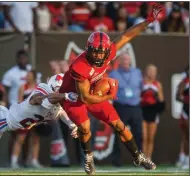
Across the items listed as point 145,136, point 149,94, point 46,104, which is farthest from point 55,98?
point 145,136

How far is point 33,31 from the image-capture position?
14.6 m

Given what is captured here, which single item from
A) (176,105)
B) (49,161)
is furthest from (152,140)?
(49,161)

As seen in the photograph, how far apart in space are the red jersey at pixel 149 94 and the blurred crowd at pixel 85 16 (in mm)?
1480

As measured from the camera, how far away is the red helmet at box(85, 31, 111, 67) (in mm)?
9945

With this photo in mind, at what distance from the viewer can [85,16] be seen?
15.4 metres

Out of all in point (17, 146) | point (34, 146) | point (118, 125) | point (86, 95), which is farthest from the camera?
point (34, 146)

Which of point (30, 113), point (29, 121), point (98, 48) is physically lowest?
point (29, 121)

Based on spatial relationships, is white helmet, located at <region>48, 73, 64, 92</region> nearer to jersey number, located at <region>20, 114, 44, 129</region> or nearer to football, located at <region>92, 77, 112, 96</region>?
jersey number, located at <region>20, 114, 44, 129</region>

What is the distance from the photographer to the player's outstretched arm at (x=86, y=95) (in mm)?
10070

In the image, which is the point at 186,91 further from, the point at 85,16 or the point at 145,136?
the point at 85,16

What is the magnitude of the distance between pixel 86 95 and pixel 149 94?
15.2ft

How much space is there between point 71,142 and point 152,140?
5.02 feet

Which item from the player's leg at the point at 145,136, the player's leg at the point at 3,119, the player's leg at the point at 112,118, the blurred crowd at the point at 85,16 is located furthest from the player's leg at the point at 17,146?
the player's leg at the point at 112,118

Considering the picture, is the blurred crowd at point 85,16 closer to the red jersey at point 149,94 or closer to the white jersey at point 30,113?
the red jersey at point 149,94
